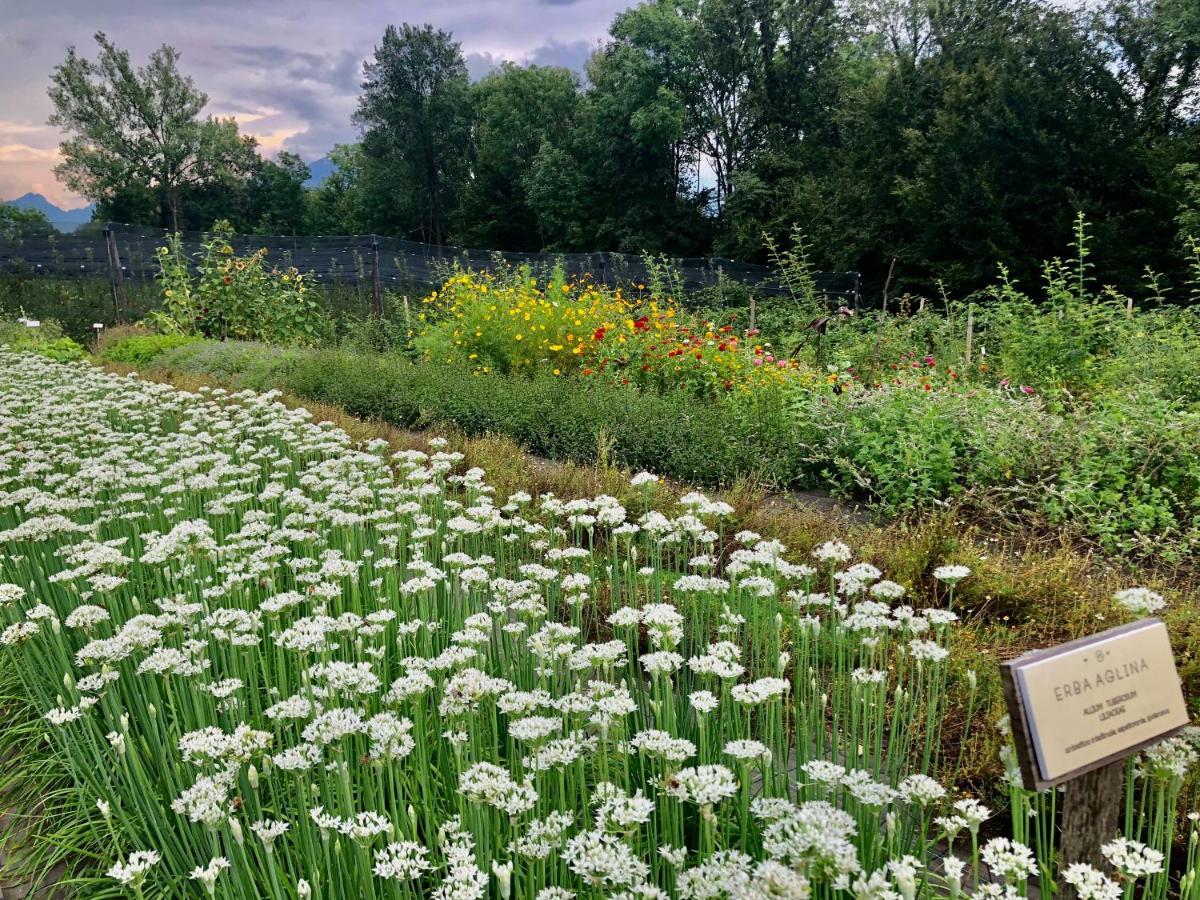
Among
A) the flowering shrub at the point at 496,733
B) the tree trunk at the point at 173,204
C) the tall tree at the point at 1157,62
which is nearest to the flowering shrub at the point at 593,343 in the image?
the flowering shrub at the point at 496,733

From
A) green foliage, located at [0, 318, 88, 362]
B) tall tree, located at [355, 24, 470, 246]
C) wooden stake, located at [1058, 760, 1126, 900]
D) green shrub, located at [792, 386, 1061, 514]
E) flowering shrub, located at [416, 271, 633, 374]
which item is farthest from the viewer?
tall tree, located at [355, 24, 470, 246]

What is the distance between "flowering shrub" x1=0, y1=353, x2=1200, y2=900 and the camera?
1.46 metres

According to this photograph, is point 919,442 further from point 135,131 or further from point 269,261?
point 135,131

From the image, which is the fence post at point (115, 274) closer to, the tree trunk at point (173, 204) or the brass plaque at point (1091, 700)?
the brass plaque at point (1091, 700)

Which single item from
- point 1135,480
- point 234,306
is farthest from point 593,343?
point 234,306

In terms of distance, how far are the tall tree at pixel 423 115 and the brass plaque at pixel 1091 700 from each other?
4174cm

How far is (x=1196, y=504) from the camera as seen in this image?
4273 millimetres

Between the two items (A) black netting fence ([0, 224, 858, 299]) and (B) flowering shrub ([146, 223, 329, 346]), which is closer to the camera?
(B) flowering shrub ([146, 223, 329, 346])

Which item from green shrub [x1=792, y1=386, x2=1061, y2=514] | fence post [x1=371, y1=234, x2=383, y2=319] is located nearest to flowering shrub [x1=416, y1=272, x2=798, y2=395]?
green shrub [x1=792, y1=386, x2=1061, y2=514]

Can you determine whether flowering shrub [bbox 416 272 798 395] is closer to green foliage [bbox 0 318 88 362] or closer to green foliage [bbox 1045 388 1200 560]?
green foliage [bbox 1045 388 1200 560]

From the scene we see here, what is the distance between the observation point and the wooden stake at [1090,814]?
1.53 m

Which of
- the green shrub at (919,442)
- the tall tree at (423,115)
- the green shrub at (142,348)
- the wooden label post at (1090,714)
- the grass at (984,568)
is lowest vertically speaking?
the grass at (984,568)

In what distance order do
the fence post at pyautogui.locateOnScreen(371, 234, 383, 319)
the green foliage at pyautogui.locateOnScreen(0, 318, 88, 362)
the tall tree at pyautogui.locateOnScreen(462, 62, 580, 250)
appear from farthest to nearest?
the tall tree at pyautogui.locateOnScreen(462, 62, 580, 250)
the fence post at pyautogui.locateOnScreen(371, 234, 383, 319)
the green foliage at pyautogui.locateOnScreen(0, 318, 88, 362)

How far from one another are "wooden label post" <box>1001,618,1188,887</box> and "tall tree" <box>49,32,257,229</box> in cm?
4960
